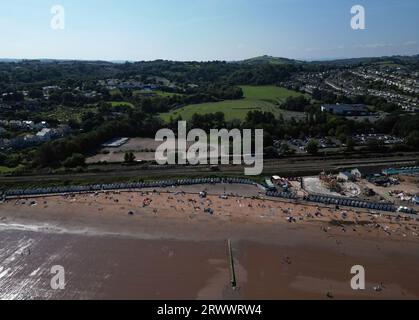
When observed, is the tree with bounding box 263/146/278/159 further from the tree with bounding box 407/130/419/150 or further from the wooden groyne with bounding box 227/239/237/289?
the wooden groyne with bounding box 227/239/237/289

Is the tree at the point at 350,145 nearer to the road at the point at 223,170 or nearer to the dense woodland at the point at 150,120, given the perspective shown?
the dense woodland at the point at 150,120

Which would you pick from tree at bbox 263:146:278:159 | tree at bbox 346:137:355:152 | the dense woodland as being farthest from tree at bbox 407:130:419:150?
tree at bbox 263:146:278:159

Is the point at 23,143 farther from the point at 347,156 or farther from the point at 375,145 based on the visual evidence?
the point at 375,145

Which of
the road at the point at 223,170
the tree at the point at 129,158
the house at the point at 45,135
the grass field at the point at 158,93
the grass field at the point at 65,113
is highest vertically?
the grass field at the point at 158,93

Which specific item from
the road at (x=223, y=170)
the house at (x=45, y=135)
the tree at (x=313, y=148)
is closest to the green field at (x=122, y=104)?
the house at (x=45, y=135)
